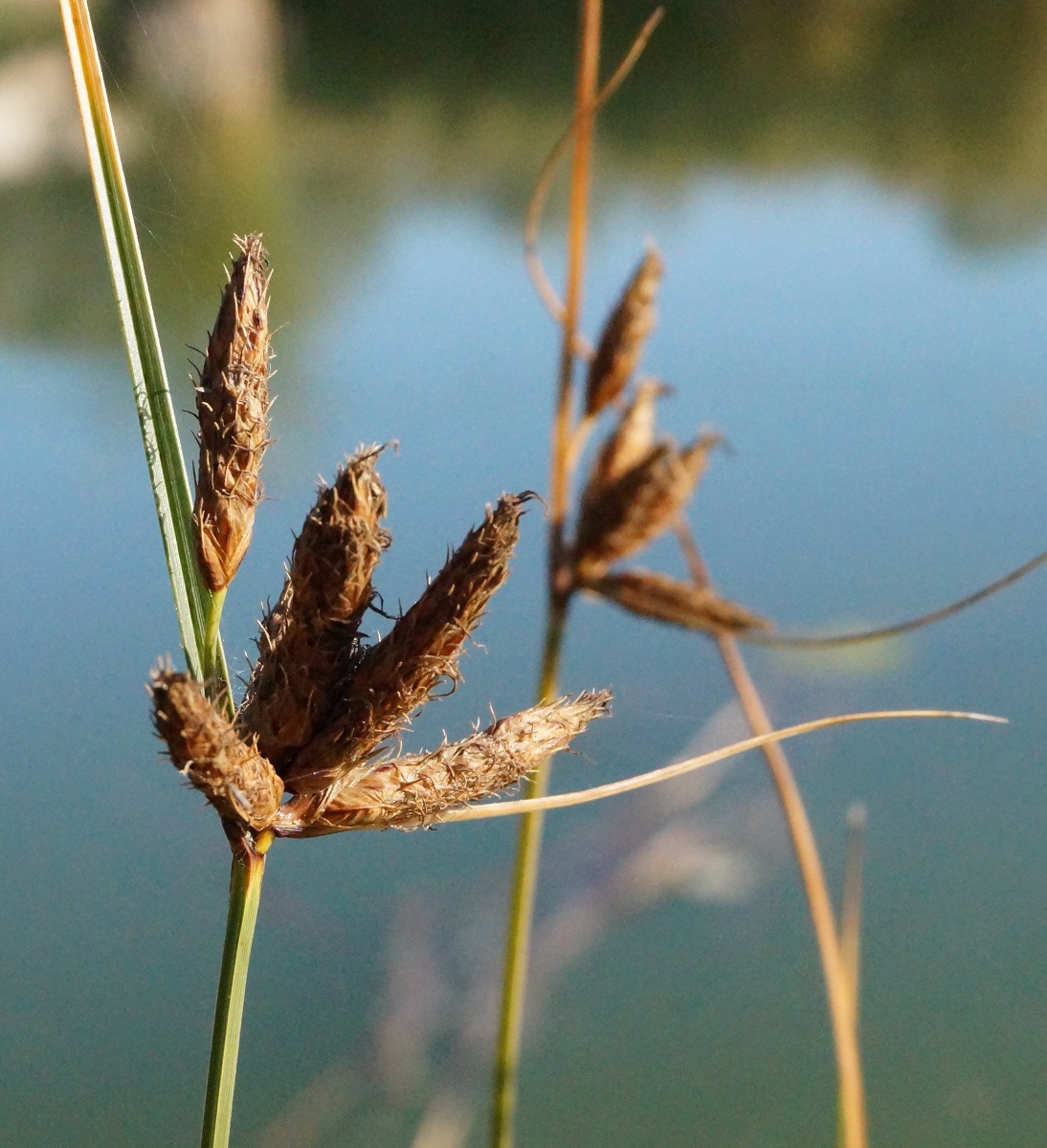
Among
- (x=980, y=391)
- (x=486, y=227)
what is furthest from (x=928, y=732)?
(x=486, y=227)

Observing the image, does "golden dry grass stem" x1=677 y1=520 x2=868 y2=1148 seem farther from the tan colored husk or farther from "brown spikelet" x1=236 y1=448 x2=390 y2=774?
"brown spikelet" x1=236 y1=448 x2=390 y2=774

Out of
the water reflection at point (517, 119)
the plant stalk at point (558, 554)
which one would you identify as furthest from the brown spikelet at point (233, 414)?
the water reflection at point (517, 119)

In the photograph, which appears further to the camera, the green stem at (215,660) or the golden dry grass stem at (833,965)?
the golden dry grass stem at (833,965)

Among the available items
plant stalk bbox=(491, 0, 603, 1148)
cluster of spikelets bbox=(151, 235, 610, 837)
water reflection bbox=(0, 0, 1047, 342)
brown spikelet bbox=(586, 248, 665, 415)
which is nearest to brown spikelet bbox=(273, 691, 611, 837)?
cluster of spikelets bbox=(151, 235, 610, 837)

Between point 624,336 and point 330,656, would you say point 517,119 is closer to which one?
point 624,336

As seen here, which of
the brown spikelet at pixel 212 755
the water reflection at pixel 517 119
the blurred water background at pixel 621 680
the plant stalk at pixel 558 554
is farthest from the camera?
the water reflection at pixel 517 119

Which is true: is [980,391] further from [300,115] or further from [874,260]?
[300,115]

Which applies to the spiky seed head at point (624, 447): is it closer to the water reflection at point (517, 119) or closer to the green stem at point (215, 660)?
the green stem at point (215, 660)
